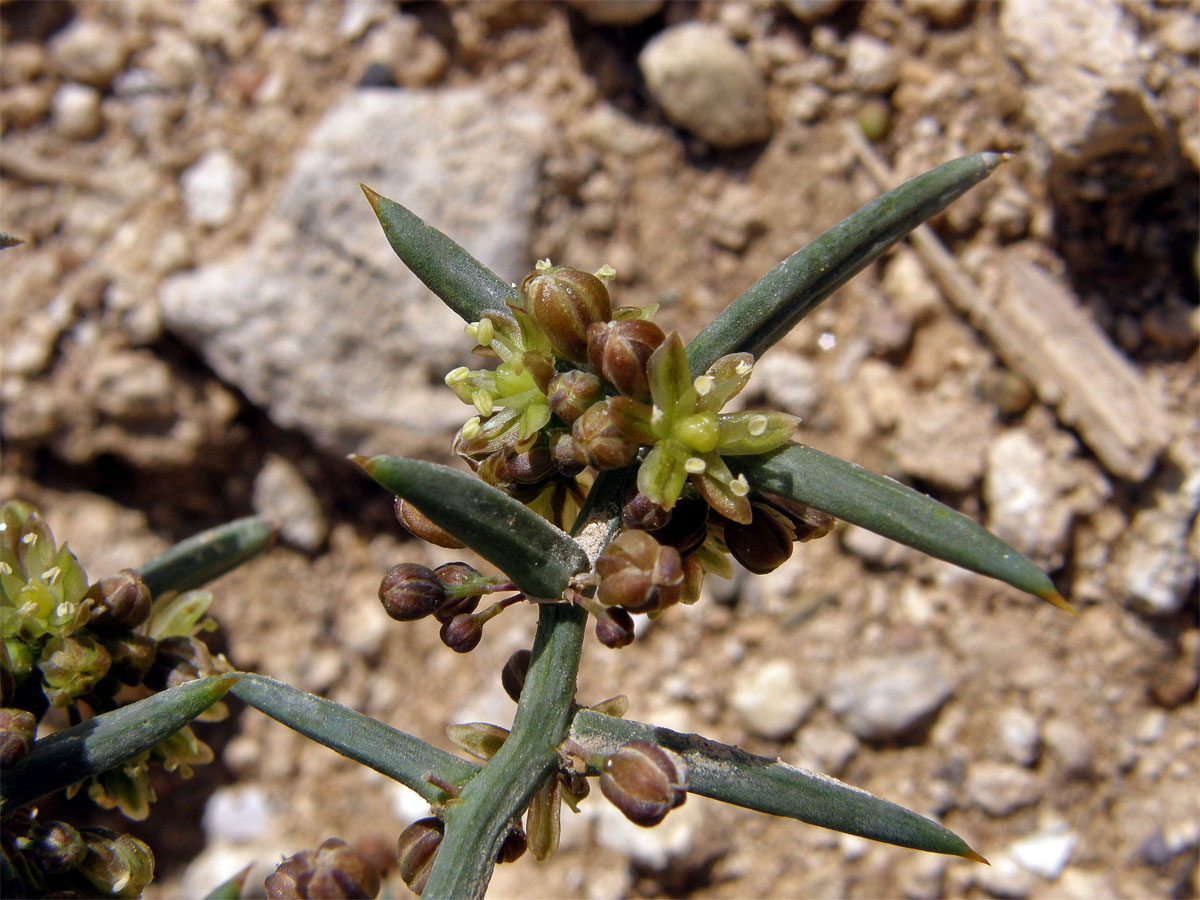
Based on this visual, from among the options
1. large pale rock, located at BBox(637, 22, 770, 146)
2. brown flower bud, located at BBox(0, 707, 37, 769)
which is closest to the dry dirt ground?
large pale rock, located at BBox(637, 22, 770, 146)

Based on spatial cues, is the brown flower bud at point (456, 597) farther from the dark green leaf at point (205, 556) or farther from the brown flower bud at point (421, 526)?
the dark green leaf at point (205, 556)

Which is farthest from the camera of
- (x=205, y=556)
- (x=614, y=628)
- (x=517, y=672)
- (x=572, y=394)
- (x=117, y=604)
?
(x=205, y=556)

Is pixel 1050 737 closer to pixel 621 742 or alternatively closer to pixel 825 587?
pixel 825 587

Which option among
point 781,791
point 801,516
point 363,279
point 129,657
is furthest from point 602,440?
point 363,279

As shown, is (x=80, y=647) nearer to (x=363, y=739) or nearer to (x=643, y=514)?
(x=363, y=739)

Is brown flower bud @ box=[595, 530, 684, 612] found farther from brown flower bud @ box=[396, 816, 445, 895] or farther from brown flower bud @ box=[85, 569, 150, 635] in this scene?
brown flower bud @ box=[85, 569, 150, 635]

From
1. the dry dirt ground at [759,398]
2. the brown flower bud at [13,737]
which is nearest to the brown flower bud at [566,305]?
the brown flower bud at [13,737]
